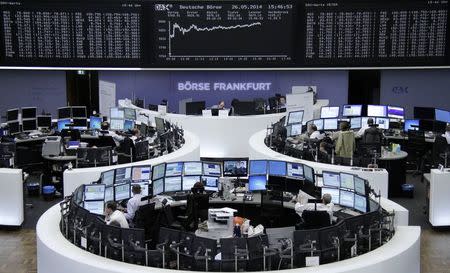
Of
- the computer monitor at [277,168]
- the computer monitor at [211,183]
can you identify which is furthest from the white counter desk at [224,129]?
the computer monitor at [277,168]

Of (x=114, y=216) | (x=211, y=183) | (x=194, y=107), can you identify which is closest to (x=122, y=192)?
(x=211, y=183)

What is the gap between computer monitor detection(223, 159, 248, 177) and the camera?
1169 centimetres

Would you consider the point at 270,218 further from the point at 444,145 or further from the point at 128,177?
the point at 444,145

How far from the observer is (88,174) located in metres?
12.0

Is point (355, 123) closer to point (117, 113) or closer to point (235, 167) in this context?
point (117, 113)

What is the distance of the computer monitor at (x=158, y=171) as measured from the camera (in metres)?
11.4

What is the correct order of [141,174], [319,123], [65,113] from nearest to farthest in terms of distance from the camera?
1. [141,174]
2. [319,123]
3. [65,113]

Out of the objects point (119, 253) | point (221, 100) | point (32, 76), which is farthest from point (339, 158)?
point (32, 76)

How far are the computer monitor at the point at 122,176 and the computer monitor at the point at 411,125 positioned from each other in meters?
7.21

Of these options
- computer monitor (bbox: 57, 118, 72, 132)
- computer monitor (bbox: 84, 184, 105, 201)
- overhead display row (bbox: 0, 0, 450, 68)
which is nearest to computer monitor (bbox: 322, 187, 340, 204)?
computer monitor (bbox: 84, 184, 105, 201)

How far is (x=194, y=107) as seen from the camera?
17.8 m

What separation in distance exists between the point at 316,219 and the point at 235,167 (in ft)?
8.09

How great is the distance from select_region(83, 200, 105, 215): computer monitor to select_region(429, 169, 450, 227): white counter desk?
5151 mm

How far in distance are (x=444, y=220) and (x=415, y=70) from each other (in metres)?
7.70
